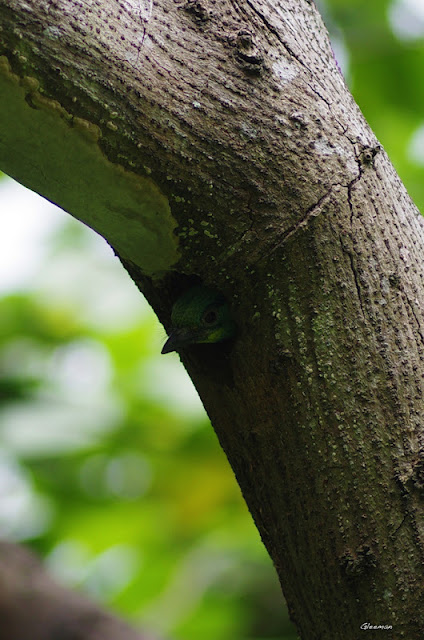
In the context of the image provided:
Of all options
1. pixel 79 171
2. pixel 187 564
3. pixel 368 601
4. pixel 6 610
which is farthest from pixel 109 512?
pixel 79 171

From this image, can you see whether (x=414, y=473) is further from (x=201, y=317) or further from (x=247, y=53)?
(x=247, y=53)

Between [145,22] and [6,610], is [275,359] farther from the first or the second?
[6,610]

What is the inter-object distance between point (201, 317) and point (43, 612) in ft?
3.41

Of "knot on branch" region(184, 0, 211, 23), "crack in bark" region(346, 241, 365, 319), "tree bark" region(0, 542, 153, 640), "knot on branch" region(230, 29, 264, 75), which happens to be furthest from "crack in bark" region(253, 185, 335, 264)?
"tree bark" region(0, 542, 153, 640)

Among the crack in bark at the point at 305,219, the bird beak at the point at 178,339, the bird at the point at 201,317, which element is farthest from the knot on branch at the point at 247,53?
the bird beak at the point at 178,339

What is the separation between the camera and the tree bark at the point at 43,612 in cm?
238

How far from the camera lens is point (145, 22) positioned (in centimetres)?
200

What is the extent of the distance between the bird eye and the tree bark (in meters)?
0.98

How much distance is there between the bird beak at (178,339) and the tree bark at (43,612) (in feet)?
2.80

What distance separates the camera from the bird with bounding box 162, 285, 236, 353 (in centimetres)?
247

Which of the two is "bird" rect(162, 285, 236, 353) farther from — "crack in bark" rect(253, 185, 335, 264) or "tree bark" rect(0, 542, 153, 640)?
"tree bark" rect(0, 542, 153, 640)

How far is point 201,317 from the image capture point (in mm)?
2461

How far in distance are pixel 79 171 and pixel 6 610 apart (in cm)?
135

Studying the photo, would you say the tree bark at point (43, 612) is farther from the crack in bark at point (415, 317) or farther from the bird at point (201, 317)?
the crack in bark at point (415, 317)
